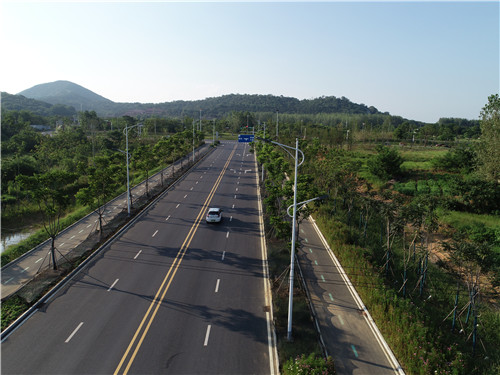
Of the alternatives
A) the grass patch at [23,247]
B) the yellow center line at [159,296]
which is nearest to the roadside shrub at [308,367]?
the yellow center line at [159,296]

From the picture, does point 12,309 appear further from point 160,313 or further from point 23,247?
point 23,247

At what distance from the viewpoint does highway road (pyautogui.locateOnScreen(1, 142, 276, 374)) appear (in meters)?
13.7

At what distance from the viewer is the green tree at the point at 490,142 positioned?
117ft

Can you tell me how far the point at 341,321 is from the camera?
55.8 feet

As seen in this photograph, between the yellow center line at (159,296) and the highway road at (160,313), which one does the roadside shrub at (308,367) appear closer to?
the highway road at (160,313)

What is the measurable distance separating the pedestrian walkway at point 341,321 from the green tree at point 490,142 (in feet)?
81.0

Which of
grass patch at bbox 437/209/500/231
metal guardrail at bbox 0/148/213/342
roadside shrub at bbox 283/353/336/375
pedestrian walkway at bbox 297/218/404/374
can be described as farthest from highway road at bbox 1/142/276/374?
grass patch at bbox 437/209/500/231

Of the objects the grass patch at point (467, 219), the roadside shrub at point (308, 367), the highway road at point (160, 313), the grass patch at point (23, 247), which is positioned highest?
the grass patch at point (467, 219)

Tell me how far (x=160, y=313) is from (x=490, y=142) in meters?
39.2

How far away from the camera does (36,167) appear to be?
55.2m

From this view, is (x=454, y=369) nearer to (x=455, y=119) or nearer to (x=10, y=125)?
(x=10, y=125)

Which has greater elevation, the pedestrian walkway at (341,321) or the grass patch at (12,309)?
the pedestrian walkway at (341,321)

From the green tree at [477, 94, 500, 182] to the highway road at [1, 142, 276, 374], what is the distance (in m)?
27.7

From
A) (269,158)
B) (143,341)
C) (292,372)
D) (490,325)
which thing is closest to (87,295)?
(143,341)
